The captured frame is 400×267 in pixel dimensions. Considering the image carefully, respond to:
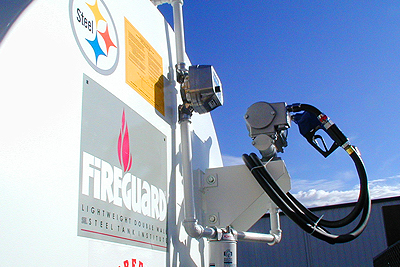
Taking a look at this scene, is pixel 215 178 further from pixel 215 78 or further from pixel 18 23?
pixel 18 23

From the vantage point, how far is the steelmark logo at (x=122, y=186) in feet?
3.51

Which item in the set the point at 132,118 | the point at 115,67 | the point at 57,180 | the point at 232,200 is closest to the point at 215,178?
the point at 232,200

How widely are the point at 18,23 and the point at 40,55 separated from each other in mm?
91

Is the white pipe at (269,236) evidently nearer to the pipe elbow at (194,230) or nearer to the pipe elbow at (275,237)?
the pipe elbow at (275,237)

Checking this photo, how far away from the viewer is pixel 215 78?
1.90 m

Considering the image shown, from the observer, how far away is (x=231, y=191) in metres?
2.02

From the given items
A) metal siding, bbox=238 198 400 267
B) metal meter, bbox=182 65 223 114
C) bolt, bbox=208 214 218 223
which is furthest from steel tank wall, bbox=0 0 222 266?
metal siding, bbox=238 198 400 267

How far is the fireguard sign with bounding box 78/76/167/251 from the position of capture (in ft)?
3.49

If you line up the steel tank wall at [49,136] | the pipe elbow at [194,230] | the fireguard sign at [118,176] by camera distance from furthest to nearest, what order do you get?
the pipe elbow at [194,230]
the fireguard sign at [118,176]
the steel tank wall at [49,136]

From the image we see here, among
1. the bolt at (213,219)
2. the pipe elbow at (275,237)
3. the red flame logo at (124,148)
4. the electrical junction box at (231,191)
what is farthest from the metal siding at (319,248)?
the red flame logo at (124,148)

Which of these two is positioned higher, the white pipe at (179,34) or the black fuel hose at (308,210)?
the white pipe at (179,34)

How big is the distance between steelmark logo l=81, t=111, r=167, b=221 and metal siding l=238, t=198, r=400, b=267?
8467mm

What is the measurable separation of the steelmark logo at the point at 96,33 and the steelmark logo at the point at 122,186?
19 cm

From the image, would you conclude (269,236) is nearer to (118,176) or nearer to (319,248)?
(118,176)
